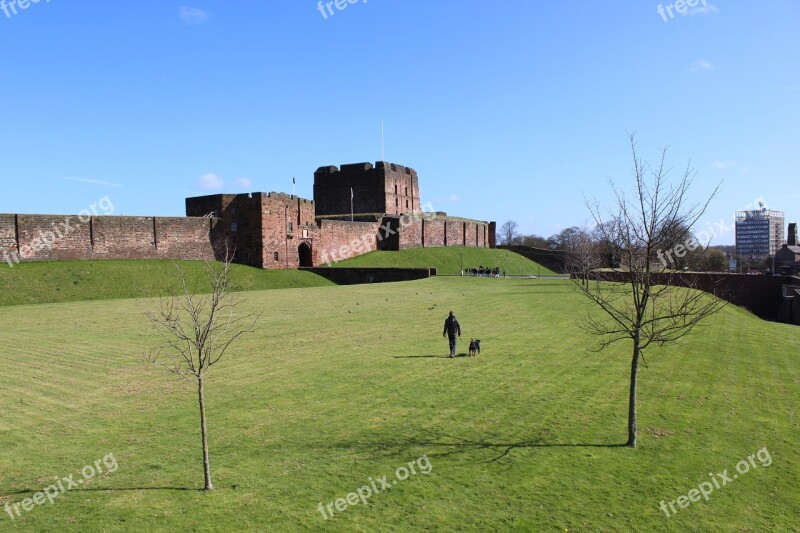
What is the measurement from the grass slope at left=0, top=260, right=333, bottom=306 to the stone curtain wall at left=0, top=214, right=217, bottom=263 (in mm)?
1209

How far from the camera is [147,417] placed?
11094mm

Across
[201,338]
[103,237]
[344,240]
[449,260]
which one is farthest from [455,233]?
[201,338]

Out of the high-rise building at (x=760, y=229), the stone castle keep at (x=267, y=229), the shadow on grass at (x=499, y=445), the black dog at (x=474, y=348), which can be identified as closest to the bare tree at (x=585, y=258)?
the black dog at (x=474, y=348)

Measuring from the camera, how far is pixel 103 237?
131ft

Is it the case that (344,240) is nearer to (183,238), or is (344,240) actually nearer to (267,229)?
(267,229)

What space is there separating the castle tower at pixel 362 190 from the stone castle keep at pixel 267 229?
0.14 meters

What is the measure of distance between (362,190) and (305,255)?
21715mm

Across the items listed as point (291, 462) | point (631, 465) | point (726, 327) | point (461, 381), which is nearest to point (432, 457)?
point (291, 462)

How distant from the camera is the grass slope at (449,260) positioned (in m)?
58.0

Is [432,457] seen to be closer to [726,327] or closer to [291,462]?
[291,462]

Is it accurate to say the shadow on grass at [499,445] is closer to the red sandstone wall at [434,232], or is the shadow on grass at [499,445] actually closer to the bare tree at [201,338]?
the bare tree at [201,338]

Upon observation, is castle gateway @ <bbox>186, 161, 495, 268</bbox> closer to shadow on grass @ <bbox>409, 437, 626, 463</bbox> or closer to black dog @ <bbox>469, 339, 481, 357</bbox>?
black dog @ <bbox>469, 339, 481, 357</bbox>

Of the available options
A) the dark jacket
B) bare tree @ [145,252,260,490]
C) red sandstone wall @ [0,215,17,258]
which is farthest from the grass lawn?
red sandstone wall @ [0,215,17,258]

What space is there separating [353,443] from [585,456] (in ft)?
14.4
